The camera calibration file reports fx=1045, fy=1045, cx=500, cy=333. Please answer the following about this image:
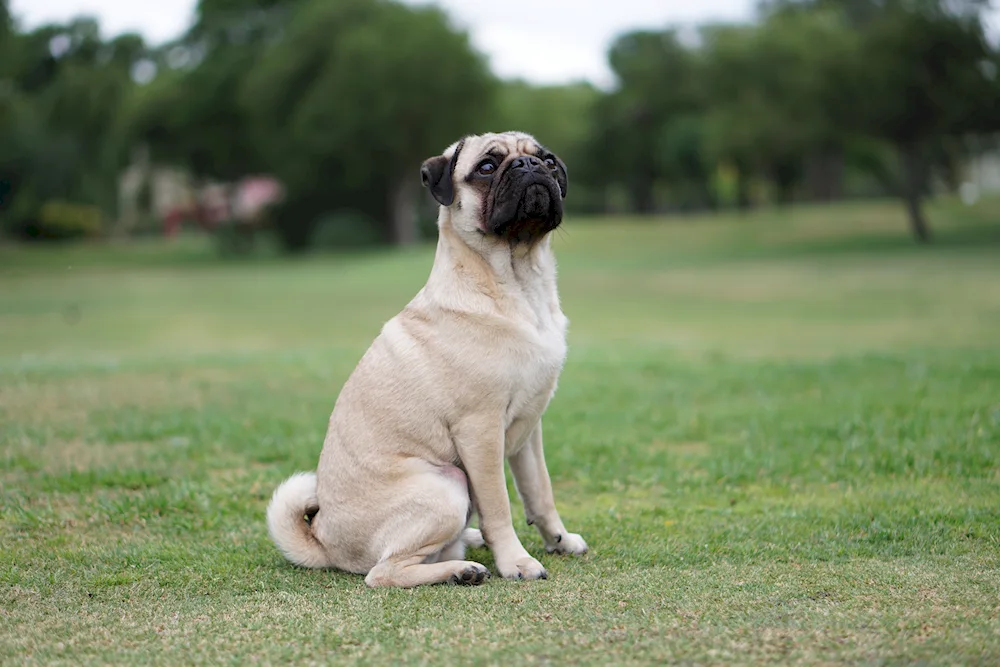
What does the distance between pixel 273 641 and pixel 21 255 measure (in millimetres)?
51046

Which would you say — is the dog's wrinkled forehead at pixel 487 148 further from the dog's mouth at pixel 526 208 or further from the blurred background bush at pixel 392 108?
the blurred background bush at pixel 392 108

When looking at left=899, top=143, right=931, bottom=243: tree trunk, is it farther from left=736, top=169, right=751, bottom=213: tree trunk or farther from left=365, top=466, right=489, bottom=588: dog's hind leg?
left=365, top=466, right=489, bottom=588: dog's hind leg

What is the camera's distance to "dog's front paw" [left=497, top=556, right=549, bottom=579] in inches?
197

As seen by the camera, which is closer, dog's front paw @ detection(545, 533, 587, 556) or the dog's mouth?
the dog's mouth

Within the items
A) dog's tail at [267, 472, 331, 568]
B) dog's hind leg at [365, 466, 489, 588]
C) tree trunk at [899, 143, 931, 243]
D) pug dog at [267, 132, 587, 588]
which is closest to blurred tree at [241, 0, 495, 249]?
tree trunk at [899, 143, 931, 243]

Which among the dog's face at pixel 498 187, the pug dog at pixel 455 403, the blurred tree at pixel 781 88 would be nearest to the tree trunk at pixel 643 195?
the blurred tree at pixel 781 88

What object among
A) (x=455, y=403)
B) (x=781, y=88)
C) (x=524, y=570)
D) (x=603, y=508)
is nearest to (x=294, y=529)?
(x=455, y=403)

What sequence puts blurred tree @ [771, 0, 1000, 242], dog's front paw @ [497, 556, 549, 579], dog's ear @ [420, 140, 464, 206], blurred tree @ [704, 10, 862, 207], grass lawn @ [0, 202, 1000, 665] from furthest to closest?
blurred tree @ [704, 10, 862, 207]
blurred tree @ [771, 0, 1000, 242]
dog's ear @ [420, 140, 464, 206]
dog's front paw @ [497, 556, 549, 579]
grass lawn @ [0, 202, 1000, 665]

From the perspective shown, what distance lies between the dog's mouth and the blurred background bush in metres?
38.5

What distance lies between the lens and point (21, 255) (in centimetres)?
4994

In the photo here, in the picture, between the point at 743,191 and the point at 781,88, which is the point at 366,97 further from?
the point at 743,191

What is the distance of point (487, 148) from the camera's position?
534cm

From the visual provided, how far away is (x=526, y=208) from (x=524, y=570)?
1751 mm

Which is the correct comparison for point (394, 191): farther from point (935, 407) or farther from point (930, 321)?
point (935, 407)
